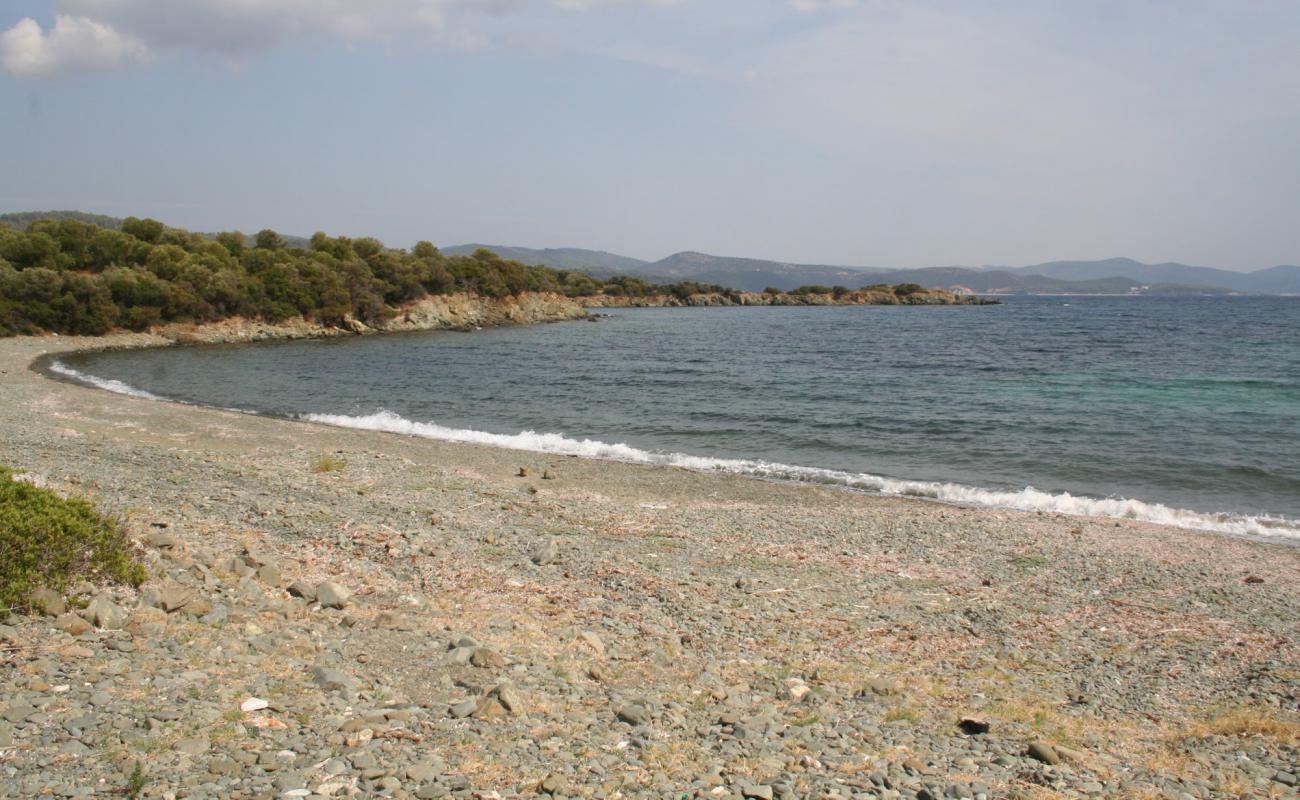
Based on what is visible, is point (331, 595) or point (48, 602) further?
point (331, 595)

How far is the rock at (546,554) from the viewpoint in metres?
11.4

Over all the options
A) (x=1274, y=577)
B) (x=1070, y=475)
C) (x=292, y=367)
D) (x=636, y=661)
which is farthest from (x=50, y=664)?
(x=292, y=367)

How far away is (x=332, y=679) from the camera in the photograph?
6.76 m

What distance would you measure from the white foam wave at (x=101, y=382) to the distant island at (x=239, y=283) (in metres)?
17.4

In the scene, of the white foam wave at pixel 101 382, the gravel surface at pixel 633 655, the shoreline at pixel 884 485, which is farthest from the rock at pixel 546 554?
the white foam wave at pixel 101 382

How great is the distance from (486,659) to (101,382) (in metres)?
37.7

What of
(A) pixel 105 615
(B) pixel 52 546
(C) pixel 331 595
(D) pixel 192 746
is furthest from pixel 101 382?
(D) pixel 192 746

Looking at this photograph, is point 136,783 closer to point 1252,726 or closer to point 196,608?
point 196,608

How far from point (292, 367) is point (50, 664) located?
42.6 m

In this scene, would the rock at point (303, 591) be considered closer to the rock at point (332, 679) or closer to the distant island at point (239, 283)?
the rock at point (332, 679)

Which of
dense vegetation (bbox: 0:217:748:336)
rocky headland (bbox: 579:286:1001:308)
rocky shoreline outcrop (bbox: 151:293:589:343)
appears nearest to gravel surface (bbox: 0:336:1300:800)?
dense vegetation (bbox: 0:217:748:336)

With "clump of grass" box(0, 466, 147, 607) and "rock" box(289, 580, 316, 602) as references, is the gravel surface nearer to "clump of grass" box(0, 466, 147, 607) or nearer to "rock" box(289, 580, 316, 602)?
"rock" box(289, 580, 316, 602)

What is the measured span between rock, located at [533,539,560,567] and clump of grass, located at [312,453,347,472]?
739 cm

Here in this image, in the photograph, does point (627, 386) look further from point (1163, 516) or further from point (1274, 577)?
point (1274, 577)
